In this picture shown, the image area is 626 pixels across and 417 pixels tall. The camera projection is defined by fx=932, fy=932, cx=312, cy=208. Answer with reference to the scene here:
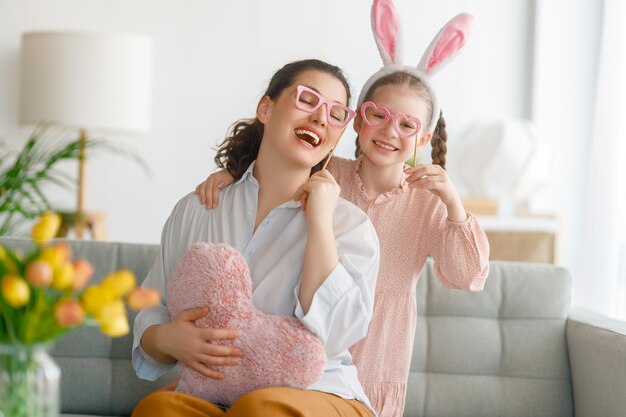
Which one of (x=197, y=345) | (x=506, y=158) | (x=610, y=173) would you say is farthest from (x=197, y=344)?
(x=610, y=173)

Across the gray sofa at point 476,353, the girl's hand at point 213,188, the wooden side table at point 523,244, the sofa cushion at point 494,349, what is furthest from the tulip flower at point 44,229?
the wooden side table at point 523,244

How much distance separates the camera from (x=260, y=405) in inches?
60.3

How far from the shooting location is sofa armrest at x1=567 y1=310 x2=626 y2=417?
205 centimetres

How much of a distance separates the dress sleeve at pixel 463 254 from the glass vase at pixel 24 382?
1.04 meters

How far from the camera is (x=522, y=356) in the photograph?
2281 mm

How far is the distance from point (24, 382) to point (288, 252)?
770 mm

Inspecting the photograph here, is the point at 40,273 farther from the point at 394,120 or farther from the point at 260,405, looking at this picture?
the point at 394,120

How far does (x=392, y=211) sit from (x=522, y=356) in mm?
560

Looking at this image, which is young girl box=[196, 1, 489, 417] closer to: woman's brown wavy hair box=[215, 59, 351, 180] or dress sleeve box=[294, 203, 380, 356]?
woman's brown wavy hair box=[215, 59, 351, 180]

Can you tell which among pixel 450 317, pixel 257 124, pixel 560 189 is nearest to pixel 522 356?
pixel 450 317

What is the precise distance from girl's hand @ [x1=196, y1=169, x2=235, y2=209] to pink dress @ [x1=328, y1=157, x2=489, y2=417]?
0.29 metres

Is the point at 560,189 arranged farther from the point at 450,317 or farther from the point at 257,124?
the point at 257,124

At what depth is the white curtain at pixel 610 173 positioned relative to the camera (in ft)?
13.4

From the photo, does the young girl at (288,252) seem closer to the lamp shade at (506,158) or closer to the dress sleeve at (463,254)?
the dress sleeve at (463,254)
